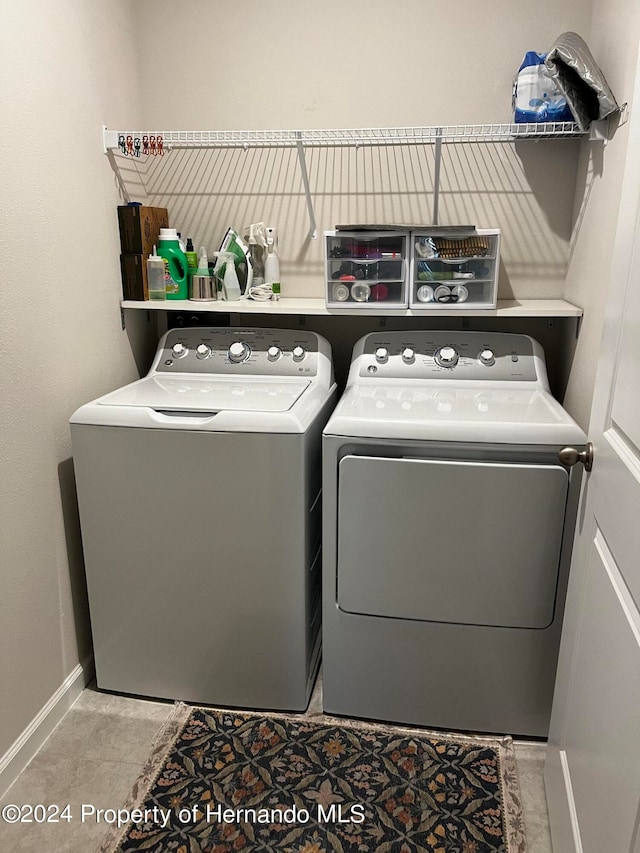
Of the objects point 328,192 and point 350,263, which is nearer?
point 350,263

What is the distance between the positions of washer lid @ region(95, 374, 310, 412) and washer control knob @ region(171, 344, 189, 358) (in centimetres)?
10

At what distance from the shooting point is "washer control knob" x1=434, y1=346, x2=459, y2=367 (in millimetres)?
2188

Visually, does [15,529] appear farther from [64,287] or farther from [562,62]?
[562,62]

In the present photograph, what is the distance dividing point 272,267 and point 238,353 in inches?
13.7

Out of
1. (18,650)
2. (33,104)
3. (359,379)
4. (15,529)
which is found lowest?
(18,650)

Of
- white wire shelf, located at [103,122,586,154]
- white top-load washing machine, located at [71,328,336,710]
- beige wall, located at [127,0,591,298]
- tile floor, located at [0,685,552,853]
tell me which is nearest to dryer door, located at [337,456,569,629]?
white top-load washing machine, located at [71,328,336,710]

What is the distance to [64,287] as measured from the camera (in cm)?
189

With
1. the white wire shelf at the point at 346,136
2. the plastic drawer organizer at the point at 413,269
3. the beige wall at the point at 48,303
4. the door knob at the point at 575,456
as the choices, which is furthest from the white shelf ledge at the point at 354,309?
the door knob at the point at 575,456

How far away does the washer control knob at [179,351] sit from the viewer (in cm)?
231

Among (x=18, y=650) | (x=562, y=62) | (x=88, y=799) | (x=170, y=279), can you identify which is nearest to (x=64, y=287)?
(x=170, y=279)

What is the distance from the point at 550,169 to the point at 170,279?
4.48 feet

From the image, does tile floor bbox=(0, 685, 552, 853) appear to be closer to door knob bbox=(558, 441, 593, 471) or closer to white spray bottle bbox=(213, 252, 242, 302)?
door knob bbox=(558, 441, 593, 471)

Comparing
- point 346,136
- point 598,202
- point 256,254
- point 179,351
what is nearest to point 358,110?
point 346,136

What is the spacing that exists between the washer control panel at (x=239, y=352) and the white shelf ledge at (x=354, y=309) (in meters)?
0.11
